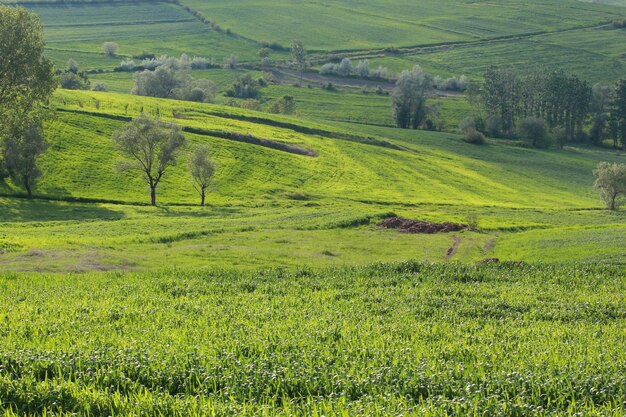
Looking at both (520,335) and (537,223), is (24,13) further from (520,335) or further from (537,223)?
(537,223)

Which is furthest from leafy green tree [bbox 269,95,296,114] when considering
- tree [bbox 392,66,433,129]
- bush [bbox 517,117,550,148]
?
bush [bbox 517,117,550,148]

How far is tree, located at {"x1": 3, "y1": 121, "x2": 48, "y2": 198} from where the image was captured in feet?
291

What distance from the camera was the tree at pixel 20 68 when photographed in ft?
196

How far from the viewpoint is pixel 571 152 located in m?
169

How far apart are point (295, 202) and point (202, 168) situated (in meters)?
14.6

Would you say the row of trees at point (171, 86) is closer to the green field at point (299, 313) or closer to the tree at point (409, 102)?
the tree at point (409, 102)

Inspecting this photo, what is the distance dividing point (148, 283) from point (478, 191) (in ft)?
306

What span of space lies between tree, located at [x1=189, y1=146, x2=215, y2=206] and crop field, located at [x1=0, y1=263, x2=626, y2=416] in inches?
2455

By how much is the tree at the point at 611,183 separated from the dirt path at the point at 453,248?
44.8 m

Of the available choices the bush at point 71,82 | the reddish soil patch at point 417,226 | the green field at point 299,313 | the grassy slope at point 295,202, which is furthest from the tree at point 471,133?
the bush at point 71,82

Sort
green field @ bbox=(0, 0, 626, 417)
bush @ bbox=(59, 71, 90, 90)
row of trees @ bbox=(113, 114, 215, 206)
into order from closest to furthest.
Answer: green field @ bbox=(0, 0, 626, 417), row of trees @ bbox=(113, 114, 215, 206), bush @ bbox=(59, 71, 90, 90)

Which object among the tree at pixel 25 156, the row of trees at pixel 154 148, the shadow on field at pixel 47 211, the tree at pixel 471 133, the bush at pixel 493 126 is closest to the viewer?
the shadow on field at pixel 47 211

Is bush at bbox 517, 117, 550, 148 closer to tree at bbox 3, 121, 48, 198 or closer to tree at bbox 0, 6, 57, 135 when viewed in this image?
tree at bbox 3, 121, 48, 198

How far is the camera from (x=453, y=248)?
64.9 metres
